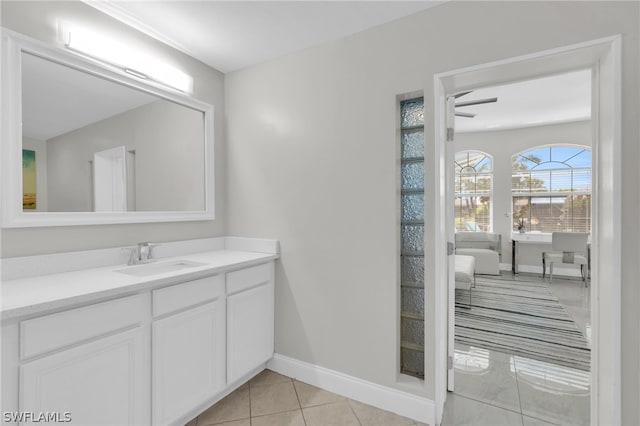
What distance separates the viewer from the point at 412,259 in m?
2.03

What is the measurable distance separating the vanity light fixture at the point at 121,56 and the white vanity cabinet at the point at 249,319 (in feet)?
4.79

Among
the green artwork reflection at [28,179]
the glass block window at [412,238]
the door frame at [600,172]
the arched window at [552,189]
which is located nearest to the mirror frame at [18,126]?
the green artwork reflection at [28,179]

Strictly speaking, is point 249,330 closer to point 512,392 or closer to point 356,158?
point 356,158

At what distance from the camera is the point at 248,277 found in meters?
2.16

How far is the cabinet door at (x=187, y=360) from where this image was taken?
161 centimetres

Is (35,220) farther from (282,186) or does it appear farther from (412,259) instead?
(412,259)

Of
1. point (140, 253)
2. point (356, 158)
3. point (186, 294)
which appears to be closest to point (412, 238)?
point (356, 158)

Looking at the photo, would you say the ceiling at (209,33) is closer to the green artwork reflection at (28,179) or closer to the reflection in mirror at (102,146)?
the reflection in mirror at (102,146)

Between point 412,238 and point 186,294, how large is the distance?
1405mm

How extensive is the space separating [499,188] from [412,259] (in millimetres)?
5103

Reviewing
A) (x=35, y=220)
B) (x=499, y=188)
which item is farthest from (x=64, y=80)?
(x=499, y=188)

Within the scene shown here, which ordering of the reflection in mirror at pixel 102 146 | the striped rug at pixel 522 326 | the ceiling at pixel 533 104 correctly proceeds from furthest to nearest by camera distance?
the ceiling at pixel 533 104 → the striped rug at pixel 522 326 → the reflection in mirror at pixel 102 146

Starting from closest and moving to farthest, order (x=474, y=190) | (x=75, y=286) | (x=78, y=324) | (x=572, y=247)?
(x=78, y=324) → (x=75, y=286) → (x=572, y=247) → (x=474, y=190)

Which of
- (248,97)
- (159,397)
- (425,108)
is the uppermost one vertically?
(248,97)
